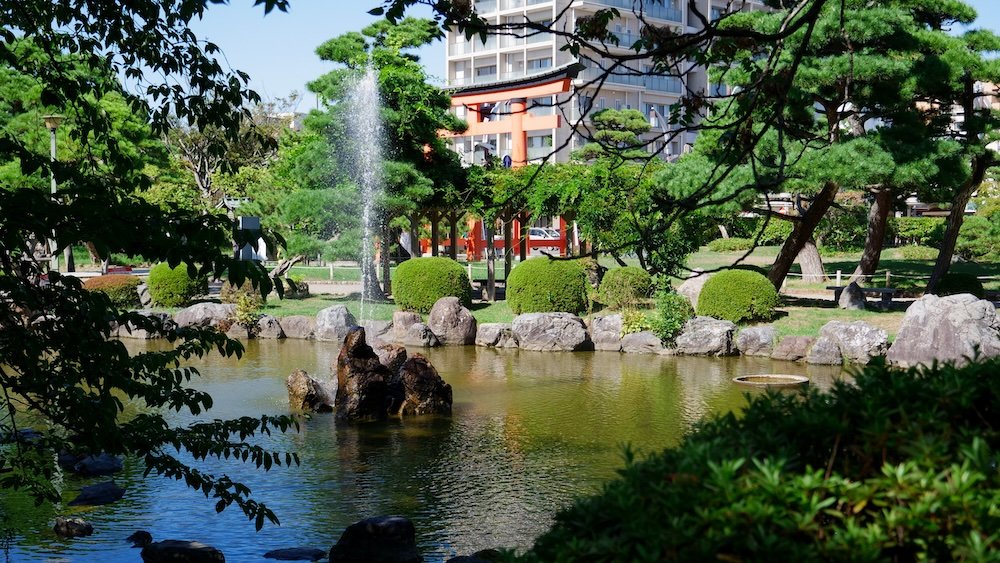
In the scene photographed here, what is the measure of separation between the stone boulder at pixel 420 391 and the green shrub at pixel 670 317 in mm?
6430

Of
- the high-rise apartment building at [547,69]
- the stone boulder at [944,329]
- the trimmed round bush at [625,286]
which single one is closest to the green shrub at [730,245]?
the high-rise apartment building at [547,69]

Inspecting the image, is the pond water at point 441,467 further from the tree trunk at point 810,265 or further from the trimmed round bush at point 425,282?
the tree trunk at point 810,265

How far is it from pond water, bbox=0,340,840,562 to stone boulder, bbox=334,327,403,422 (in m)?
0.30

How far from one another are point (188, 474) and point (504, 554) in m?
2.55

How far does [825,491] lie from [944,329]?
1392 cm

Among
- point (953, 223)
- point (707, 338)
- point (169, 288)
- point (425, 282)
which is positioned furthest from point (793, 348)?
point (169, 288)

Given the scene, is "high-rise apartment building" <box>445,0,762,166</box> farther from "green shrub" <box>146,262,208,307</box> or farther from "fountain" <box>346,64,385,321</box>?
"green shrub" <box>146,262,208,307</box>

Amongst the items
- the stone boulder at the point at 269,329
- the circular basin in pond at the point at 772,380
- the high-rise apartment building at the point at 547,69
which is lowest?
the circular basin in pond at the point at 772,380

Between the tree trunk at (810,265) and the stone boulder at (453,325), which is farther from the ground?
the tree trunk at (810,265)

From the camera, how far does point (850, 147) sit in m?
17.0

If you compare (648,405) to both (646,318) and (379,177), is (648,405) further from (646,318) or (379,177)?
(379,177)

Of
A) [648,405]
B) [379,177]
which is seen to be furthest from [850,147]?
[379,177]

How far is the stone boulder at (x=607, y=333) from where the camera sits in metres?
17.8

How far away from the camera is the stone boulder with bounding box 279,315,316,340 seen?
19.8 m
